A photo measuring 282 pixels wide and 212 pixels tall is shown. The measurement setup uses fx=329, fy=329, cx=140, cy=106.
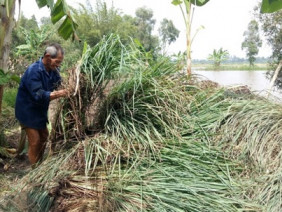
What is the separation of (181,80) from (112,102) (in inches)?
34.3

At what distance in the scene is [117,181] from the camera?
2.62 metres

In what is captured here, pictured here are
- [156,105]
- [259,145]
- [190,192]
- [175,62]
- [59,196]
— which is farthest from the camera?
[175,62]

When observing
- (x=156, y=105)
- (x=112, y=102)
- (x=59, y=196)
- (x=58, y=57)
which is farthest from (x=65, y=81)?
(x=59, y=196)

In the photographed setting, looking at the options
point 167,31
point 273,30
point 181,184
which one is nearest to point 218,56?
point 167,31

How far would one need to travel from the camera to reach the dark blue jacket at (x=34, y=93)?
330 centimetres

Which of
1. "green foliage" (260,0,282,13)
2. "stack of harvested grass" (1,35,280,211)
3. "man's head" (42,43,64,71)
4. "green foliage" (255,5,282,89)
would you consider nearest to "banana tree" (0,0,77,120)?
"man's head" (42,43,64,71)

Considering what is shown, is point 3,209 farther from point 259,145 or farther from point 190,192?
point 259,145

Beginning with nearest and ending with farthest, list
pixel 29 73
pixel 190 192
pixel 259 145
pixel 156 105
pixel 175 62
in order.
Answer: pixel 190 192 < pixel 259 145 < pixel 156 105 < pixel 29 73 < pixel 175 62

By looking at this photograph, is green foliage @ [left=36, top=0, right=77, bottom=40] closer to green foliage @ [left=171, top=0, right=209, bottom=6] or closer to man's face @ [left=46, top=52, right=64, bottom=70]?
man's face @ [left=46, top=52, right=64, bottom=70]

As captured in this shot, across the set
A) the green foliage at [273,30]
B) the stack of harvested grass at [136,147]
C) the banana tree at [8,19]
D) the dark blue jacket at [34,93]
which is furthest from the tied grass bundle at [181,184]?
the green foliage at [273,30]

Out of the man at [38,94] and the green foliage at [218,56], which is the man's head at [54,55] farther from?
the green foliage at [218,56]

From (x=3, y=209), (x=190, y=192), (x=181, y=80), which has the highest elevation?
(x=181, y=80)

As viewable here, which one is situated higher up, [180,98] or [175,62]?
[175,62]

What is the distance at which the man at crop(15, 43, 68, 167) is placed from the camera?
329 centimetres
